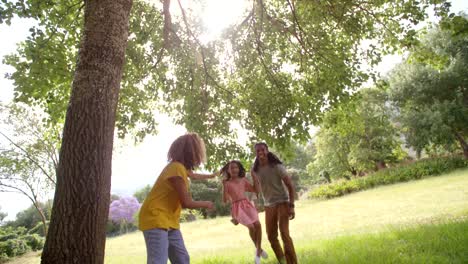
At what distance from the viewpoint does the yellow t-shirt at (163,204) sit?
360cm

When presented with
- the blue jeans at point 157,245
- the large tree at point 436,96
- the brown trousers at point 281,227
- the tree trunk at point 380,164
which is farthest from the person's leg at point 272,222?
the tree trunk at point 380,164

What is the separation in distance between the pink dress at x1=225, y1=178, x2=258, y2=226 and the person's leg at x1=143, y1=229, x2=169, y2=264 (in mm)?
4165

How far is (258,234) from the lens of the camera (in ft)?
23.8

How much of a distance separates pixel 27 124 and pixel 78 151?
24.1 m

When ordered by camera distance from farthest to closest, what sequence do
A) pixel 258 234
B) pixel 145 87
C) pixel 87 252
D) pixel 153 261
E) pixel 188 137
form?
pixel 145 87 < pixel 258 234 < pixel 188 137 < pixel 153 261 < pixel 87 252

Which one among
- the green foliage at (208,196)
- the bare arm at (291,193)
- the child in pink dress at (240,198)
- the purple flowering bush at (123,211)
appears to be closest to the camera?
the bare arm at (291,193)

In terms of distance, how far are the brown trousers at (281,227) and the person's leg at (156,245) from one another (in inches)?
112

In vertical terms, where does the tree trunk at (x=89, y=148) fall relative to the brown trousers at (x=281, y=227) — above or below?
above

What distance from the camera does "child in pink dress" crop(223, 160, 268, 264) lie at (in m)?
7.54

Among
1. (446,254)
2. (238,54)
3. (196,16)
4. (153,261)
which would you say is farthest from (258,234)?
(196,16)

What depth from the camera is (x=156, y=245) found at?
11.6 ft

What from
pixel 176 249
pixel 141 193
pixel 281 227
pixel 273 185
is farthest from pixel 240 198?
pixel 141 193

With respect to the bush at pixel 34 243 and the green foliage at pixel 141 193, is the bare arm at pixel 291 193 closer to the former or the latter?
the bush at pixel 34 243

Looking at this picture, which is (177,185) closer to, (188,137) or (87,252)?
(188,137)
